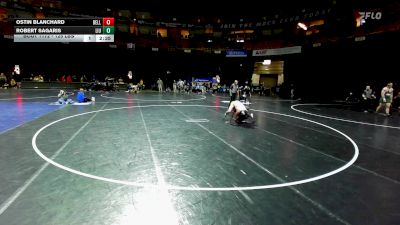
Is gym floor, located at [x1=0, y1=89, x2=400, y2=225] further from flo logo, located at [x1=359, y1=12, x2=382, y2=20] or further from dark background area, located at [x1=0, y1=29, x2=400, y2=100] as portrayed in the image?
flo logo, located at [x1=359, y1=12, x2=382, y2=20]

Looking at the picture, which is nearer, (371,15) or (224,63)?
(371,15)

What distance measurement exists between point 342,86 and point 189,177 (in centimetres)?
2587

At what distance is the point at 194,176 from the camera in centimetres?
517

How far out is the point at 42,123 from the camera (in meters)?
10.2

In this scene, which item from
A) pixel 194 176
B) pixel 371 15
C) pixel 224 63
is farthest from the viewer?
pixel 224 63
